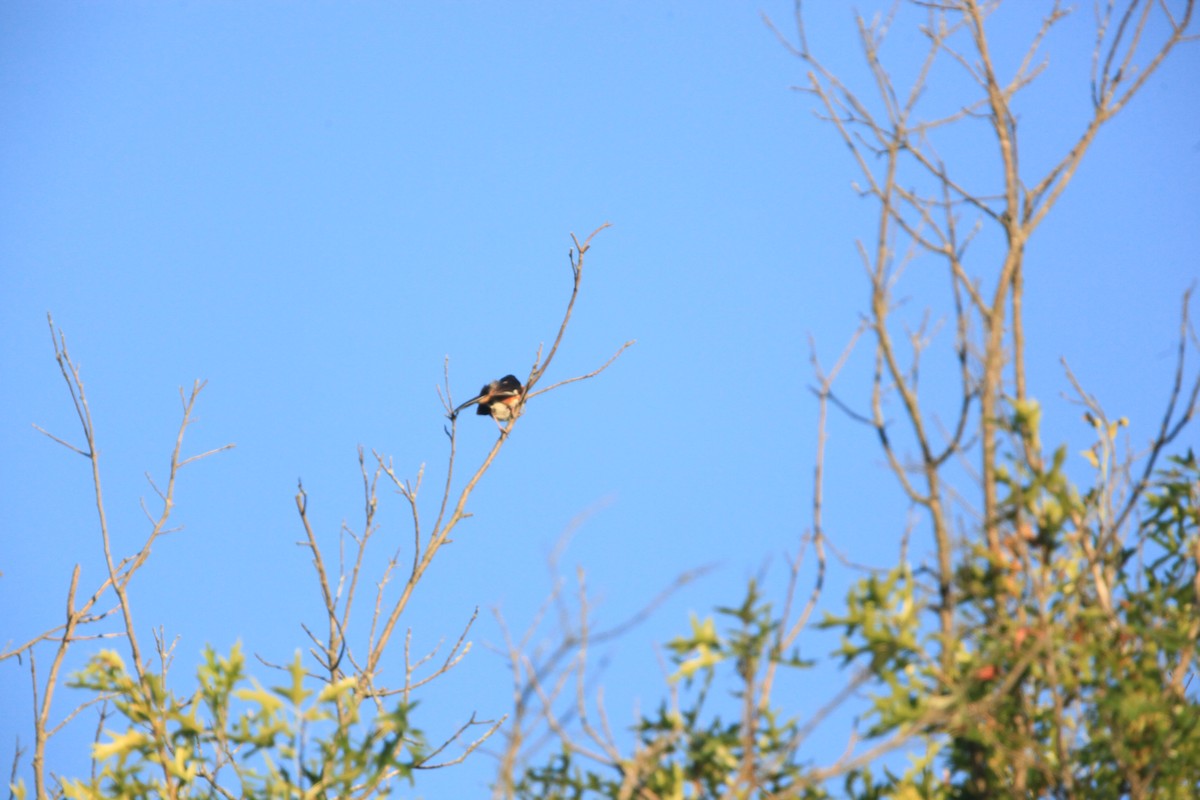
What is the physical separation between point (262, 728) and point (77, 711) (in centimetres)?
138

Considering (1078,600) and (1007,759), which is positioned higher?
(1078,600)

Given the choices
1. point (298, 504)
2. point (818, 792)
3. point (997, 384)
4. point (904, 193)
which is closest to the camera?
point (818, 792)

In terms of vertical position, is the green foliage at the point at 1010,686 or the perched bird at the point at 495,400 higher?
the perched bird at the point at 495,400

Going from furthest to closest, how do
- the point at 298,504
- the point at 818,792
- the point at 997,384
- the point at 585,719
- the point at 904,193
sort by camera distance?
the point at 298,504 → the point at 904,193 → the point at 997,384 → the point at 818,792 → the point at 585,719

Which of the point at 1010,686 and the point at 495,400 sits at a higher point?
the point at 495,400

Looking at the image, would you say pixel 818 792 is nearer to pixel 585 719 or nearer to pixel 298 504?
pixel 585 719

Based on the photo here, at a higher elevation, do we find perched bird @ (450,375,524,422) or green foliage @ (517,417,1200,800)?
perched bird @ (450,375,524,422)

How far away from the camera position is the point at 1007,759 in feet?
12.1

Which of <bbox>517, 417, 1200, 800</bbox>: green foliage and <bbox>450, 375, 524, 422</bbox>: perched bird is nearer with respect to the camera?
<bbox>517, 417, 1200, 800</bbox>: green foliage

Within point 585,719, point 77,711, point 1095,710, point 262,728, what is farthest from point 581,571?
point 77,711

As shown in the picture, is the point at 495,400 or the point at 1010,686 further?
the point at 495,400

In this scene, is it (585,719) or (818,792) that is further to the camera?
(818,792)

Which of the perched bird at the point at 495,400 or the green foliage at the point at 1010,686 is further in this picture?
the perched bird at the point at 495,400

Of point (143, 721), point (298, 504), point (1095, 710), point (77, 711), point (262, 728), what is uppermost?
point (298, 504)
